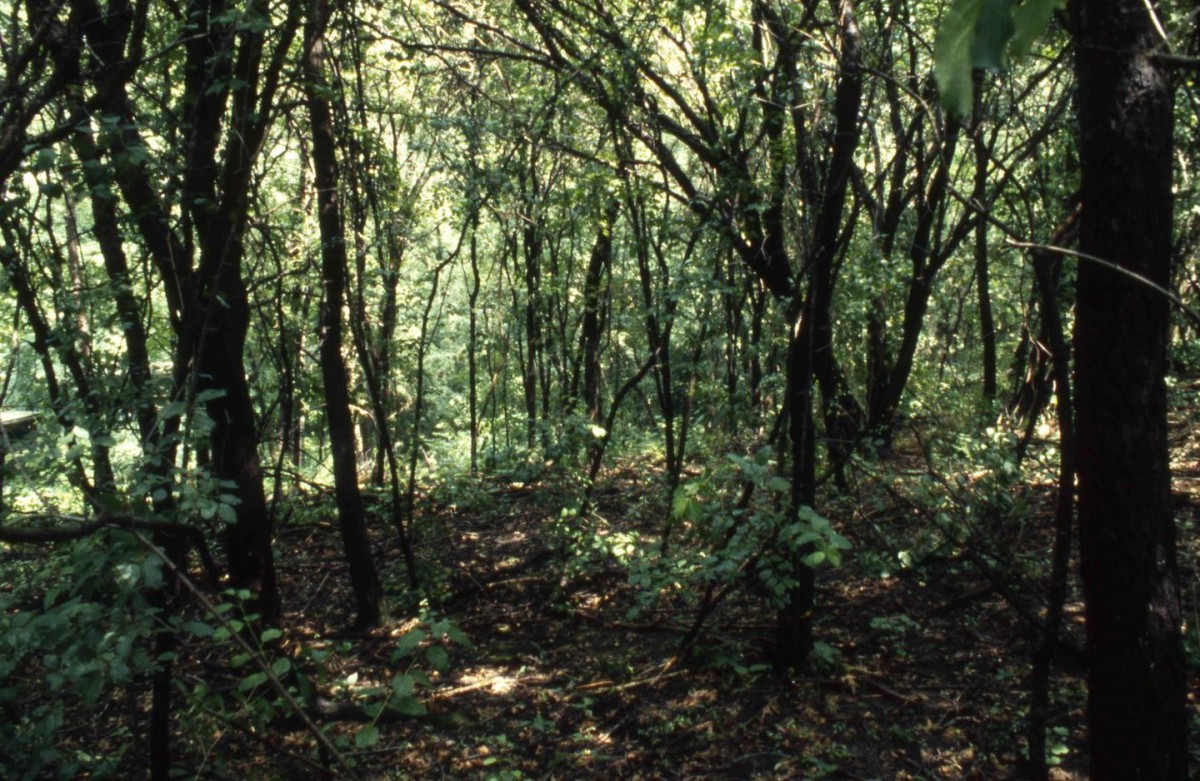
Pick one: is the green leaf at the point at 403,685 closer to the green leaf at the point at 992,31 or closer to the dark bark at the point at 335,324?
the green leaf at the point at 992,31

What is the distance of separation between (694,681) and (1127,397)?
9.79ft

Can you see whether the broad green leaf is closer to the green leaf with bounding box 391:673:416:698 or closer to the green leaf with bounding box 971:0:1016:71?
the green leaf with bounding box 971:0:1016:71

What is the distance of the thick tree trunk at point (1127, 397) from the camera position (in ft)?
7.11

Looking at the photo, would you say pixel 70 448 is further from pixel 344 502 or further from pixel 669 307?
pixel 669 307

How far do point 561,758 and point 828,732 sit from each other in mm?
1290

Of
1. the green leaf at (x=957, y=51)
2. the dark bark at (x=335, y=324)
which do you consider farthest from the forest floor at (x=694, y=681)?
the green leaf at (x=957, y=51)

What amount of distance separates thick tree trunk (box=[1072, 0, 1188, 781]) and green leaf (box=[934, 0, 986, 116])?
4.91 feet

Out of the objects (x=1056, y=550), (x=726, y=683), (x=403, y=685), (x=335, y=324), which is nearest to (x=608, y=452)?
(x=335, y=324)

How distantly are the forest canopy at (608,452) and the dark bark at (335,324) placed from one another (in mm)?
22

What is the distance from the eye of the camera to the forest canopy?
7.52ft

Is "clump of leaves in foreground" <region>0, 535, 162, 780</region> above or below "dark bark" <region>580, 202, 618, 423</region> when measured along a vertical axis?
below

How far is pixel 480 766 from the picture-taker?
4.03 meters

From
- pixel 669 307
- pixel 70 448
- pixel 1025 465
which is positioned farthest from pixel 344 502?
pixel 1025 465

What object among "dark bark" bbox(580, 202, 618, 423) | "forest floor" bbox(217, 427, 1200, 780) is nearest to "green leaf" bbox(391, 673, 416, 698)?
"forest floor" bbox(217, 427, 1200, 780)
